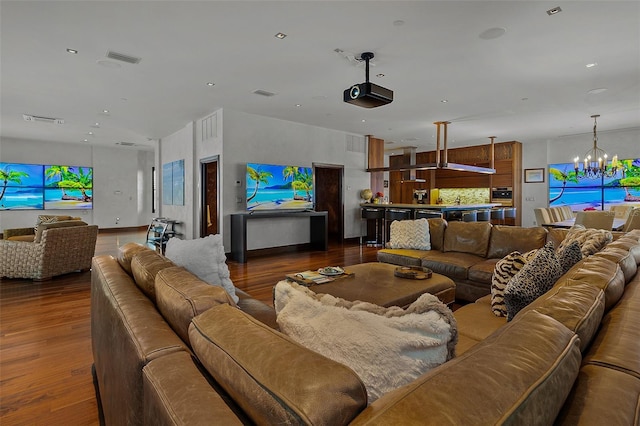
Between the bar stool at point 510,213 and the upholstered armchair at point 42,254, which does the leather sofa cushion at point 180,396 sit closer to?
the upholstered armchair at point 42,254

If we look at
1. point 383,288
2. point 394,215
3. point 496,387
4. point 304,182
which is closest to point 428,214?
point 394,215

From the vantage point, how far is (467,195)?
11695 millimetres

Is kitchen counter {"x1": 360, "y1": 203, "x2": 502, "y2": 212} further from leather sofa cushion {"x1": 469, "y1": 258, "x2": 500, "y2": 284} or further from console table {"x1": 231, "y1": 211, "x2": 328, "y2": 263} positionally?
leather sofa cushion {"x1": 469, "y1": 258, "x2": 500, "y2": 284}

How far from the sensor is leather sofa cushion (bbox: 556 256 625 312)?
1.40 m

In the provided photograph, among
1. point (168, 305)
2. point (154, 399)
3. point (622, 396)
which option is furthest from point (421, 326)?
point (168, 305)

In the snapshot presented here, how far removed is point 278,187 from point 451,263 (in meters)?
4.15

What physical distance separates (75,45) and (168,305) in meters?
3.86

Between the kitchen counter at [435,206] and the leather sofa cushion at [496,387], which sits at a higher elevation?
the kitchen counter at [435,206]

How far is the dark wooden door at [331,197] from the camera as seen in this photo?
874cm

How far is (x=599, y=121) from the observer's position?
7656 mm

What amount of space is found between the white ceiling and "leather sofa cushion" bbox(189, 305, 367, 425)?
2963mm

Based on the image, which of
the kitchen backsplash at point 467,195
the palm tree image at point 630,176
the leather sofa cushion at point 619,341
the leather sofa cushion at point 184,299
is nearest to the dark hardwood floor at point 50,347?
the leather sofa cushion at point 184,299

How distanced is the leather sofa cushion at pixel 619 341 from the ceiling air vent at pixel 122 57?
4821 millimetres

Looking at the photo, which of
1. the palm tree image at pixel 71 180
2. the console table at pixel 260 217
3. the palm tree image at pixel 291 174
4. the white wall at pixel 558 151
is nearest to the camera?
the console table at pixel 260 217
